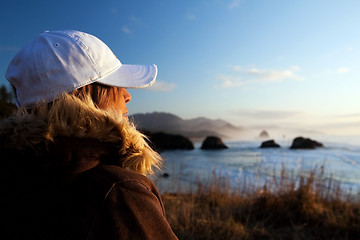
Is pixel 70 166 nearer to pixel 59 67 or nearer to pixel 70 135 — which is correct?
pixel 70 135

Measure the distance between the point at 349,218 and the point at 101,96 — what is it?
4.32m

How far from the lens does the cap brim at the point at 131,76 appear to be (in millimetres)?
1150

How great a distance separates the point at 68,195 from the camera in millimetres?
817

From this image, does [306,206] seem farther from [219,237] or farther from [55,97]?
[55,97]

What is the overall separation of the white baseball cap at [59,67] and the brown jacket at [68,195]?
8.9 inches

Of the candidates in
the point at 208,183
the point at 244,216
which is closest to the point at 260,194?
the point at 244,216

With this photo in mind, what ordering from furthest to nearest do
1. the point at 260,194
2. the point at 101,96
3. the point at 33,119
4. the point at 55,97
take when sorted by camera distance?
the point at 260,194 → the point at 101,96 → the point at 55,97 → the point at 33,119

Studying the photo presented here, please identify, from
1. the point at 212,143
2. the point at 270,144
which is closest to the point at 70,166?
the point at 270,144

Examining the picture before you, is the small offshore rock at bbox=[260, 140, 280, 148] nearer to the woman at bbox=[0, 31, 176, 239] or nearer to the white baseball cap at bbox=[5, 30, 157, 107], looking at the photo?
the white baseball cap at bbox=[5, 30, 157, 107]

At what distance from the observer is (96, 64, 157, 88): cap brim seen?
1.15 meters

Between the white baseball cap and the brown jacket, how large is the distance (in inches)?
8.9

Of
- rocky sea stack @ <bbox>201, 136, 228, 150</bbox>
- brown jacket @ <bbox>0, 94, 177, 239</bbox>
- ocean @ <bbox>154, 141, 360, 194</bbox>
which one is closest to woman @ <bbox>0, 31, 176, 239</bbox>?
brown jacket @ <bbox>0, 94, 177, 239</bbox>

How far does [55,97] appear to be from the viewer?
103cm

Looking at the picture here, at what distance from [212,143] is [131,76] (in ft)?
68.8
